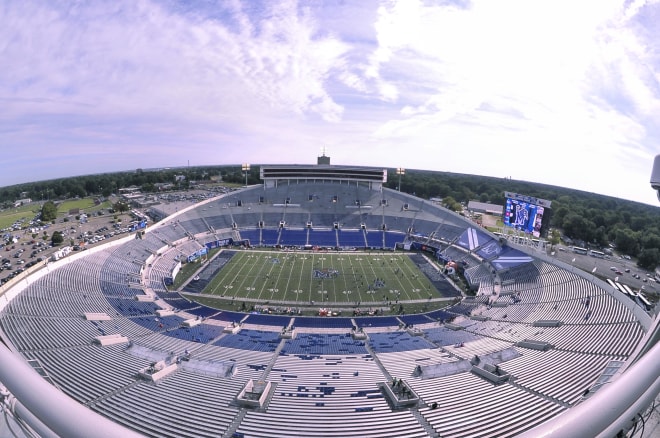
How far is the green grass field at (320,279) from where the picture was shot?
34.9 metres

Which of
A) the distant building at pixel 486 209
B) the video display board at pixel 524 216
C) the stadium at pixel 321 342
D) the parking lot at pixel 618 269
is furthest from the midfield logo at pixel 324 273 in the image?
the distant building at pixel 486 209

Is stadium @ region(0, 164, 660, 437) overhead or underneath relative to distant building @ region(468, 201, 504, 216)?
underneath

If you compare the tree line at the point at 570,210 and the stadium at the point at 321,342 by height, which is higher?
the tree line at the point at 570,210

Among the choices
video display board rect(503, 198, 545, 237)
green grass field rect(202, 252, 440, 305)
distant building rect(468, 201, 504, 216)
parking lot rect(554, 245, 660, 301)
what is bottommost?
green grass field rect(202, 252, 440, 305)

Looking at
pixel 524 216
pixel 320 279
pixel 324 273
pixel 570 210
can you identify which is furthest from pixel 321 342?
pixel 570 210

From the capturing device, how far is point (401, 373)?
17.1 m

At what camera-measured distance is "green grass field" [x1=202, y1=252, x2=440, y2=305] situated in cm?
3494

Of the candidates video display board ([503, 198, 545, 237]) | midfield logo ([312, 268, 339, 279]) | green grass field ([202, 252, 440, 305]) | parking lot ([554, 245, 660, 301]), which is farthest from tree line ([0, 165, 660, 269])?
midfield logo ([312, 268, 339, 279])

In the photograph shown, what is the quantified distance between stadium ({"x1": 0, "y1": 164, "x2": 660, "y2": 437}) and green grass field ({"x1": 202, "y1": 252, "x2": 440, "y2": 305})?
0.29 meters

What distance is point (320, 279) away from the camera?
39.2 m

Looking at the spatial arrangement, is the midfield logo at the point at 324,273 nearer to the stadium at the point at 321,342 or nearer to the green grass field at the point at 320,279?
the green grass field at the point at 320,279

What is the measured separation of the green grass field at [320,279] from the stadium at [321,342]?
287 mm

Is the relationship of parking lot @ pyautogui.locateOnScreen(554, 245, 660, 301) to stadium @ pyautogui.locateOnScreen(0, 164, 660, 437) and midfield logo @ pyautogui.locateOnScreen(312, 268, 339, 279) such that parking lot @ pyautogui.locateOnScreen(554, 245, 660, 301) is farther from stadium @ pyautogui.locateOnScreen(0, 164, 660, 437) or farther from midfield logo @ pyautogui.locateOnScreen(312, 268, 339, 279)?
midfield logo @ pyautogui.locateOnScreen(312, 268, 339, 279)

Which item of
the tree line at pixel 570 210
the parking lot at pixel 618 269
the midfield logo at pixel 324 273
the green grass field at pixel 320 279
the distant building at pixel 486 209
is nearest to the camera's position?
the green grass field at pixel 320 279
